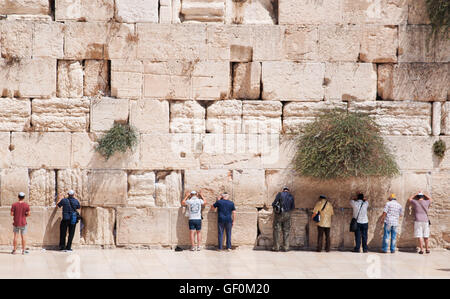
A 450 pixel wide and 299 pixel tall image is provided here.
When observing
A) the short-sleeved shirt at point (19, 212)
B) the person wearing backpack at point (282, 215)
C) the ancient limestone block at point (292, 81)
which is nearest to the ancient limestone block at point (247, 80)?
the ancient limestone block at point (292, 81)

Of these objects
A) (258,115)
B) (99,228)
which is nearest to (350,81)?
(258,115)

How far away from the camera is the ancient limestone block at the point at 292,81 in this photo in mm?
12094

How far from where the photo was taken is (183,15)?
12.2m

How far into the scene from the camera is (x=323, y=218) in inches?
463

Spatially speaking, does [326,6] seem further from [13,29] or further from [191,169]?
[13,29]

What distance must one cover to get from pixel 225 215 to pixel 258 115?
1958mm

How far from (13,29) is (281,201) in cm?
574

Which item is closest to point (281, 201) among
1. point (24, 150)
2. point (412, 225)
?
point (412, 225)

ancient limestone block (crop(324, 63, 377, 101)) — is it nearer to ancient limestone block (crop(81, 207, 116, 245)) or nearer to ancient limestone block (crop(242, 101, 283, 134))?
ancient limestone block (crop(242, 101, 283, 134))

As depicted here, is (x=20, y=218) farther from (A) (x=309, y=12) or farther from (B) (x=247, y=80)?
(A) (x=309, y=12)

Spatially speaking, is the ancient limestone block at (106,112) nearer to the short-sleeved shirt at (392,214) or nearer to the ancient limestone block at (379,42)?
the ancient limestone block at (379,42)

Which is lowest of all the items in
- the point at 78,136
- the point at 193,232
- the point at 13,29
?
the point at 193,232

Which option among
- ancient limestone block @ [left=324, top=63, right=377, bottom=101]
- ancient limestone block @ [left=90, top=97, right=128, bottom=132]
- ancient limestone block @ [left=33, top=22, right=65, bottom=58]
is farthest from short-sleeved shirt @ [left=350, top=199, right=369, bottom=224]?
ancient limestone block @ [left=33, top=22, right=65, bottom=58]

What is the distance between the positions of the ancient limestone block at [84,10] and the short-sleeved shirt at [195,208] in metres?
3.65
